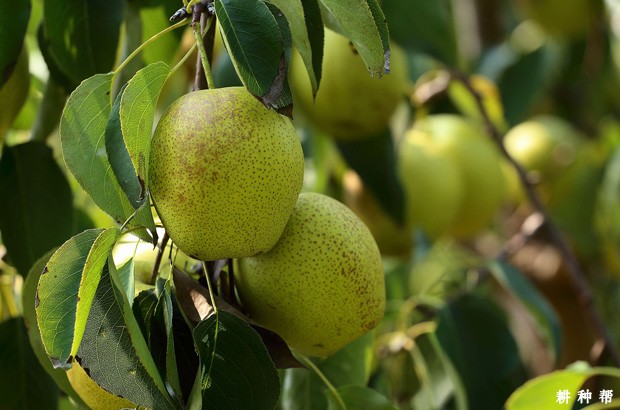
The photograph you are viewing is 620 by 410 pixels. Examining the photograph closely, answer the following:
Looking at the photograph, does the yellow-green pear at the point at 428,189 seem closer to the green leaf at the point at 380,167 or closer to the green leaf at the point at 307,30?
the green leaf at the point at 380,167

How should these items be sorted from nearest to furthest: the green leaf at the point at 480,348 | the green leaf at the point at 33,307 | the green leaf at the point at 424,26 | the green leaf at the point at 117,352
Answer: the green leaf at the point at 117,352
the green leaf at the point at 33,307
the green leaf at the point at 480,348
the green leaf at the point at 424,26

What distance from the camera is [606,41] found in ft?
6.08

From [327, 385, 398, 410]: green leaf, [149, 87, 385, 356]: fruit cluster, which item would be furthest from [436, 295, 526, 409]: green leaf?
[149, 87, 385, 356]: fruit cluster

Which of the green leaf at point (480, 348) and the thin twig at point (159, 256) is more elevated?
the thin twig at point (159, 256)

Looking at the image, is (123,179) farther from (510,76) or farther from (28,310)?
(510,76)

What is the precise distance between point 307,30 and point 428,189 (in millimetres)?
686

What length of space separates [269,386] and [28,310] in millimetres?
218

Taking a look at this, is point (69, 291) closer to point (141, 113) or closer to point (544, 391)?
point (141, 113)

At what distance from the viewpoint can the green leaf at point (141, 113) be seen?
545 mm

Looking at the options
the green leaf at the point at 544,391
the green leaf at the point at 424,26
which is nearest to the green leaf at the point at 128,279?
the green leaf at the point at 544,391

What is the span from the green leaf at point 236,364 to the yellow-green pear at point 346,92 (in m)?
0.54

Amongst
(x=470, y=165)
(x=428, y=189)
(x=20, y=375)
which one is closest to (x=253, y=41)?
(x=20, y=375)

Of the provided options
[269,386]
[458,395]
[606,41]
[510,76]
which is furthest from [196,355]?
[606,41]

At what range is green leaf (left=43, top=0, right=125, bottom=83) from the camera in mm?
767
